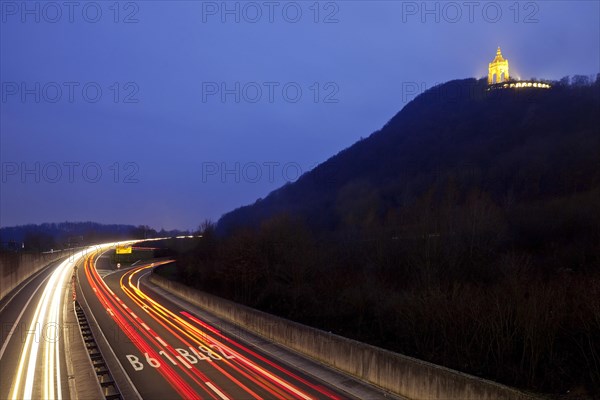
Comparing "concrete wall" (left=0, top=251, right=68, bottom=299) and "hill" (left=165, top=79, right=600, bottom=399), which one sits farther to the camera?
"concrete wall" (left=0, top=251, right=68, bottom=299)

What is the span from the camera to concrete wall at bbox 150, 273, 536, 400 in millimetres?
12969

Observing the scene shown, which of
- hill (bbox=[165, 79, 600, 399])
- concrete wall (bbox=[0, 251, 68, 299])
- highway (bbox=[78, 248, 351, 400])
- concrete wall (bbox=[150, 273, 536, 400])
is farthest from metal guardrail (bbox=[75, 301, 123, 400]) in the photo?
concrete wall (bbox=[0, 251, 68, 299])

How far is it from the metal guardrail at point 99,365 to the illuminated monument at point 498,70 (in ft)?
501

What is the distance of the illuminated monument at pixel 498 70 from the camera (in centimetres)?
15662

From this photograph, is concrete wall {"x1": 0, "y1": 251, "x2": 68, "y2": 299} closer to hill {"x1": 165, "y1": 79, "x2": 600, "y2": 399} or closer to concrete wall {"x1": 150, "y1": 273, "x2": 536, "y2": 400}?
hill {"x1": 165, "y1": 79, "x2": 600, "y2": 399}

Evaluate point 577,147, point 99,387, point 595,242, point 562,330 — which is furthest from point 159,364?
point 577,147

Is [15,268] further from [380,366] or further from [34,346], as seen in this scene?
[380,366]

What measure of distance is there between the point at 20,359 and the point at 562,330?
21.5 meters

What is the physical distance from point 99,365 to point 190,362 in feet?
11.7

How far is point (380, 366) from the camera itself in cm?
1653

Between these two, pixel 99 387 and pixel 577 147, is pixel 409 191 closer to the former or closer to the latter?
pixel 577 147

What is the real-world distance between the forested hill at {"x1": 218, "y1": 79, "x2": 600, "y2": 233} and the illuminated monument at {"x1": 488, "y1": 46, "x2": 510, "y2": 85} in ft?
118

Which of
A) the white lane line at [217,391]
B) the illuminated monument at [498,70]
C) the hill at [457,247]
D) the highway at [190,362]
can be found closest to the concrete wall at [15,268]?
the highway at [190,362]

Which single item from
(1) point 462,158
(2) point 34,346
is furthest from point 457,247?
(1) point 462,158
